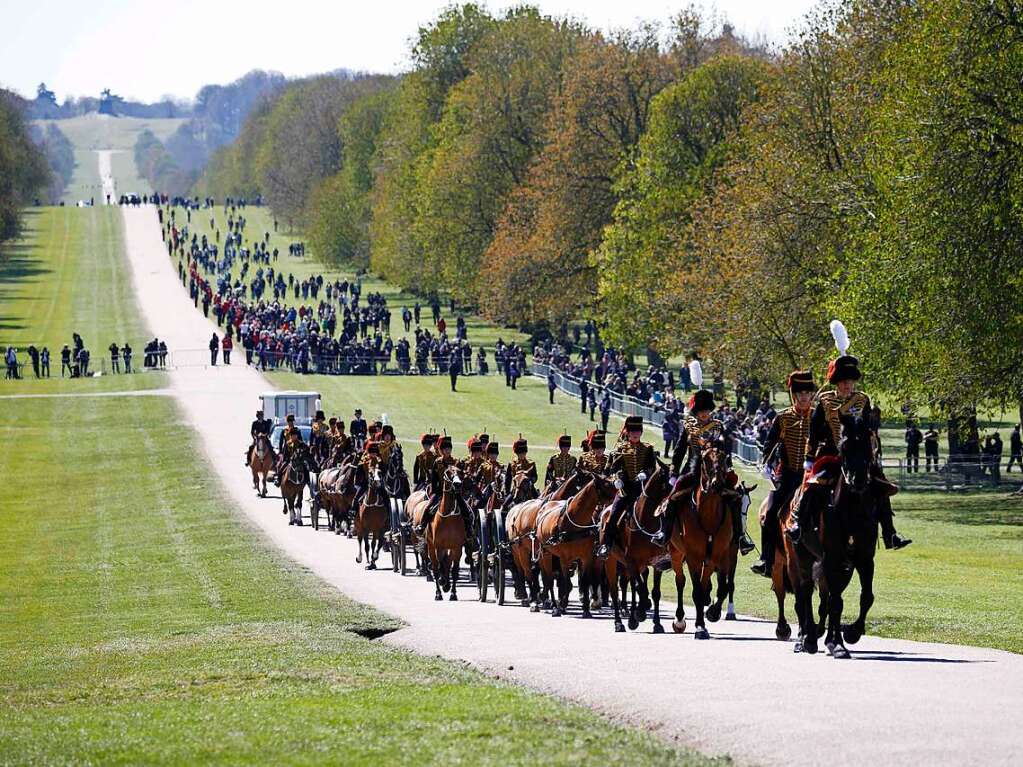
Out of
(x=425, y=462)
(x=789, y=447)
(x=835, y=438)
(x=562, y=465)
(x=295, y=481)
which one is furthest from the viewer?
(x=295, y=481)

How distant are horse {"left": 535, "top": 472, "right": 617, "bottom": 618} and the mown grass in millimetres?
2378

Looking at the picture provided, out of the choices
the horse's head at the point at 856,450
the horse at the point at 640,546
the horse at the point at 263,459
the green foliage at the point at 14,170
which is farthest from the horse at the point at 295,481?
the green foliage at the point at 14,170

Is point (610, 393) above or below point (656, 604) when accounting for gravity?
above

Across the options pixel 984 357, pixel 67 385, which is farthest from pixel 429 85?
pixel 984 357

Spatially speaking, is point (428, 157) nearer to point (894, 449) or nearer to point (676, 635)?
point (894, 449)

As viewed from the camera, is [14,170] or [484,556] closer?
[484,556]

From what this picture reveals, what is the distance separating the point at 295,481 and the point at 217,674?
87.6 ft

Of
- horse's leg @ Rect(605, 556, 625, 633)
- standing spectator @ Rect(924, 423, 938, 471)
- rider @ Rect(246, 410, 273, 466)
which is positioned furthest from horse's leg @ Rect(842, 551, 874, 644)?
standing spectator @ Rect(924, 423, 938, 471)

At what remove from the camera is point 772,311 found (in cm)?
5716

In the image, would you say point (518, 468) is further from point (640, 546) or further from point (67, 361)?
point (67, 361)

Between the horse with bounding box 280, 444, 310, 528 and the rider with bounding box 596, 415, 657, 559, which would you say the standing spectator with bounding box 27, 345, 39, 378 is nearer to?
the horse with bounding box 280, 444, 310, 528

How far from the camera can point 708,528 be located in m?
20.7

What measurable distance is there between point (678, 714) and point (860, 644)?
5114 millimetres

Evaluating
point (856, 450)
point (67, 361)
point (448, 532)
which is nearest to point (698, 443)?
point (856, 450)
